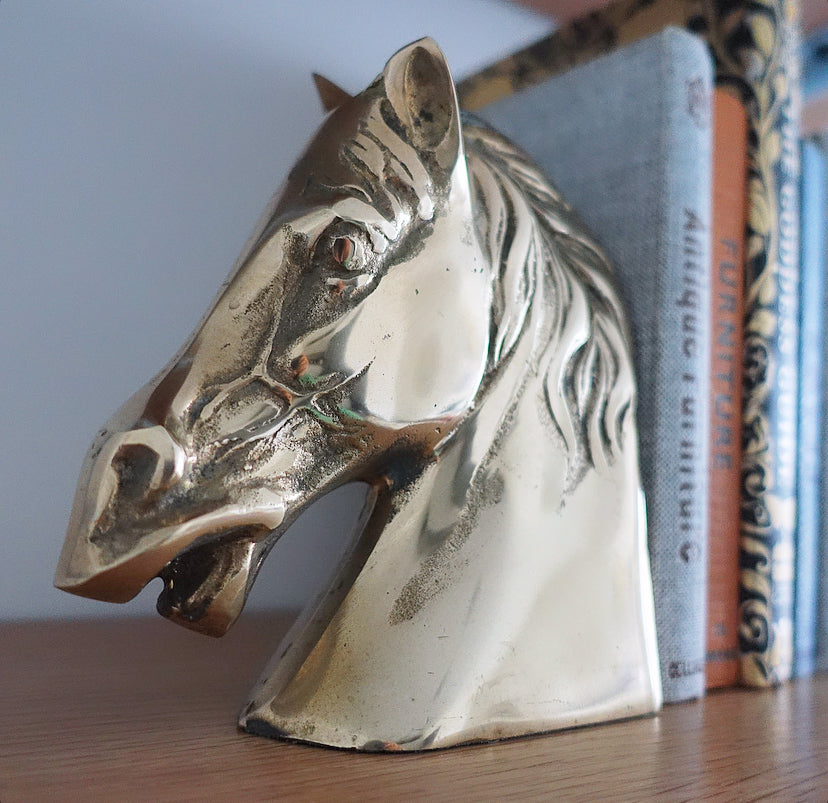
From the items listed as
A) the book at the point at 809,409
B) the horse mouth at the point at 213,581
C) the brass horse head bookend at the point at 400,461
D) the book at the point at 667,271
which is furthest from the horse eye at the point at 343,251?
the book at the point at 809,409

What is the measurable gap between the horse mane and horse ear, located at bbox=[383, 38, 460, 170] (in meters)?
0.04

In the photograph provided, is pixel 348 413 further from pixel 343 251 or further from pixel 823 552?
pixel 823 552

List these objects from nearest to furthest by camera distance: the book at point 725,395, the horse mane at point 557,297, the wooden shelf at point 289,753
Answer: the wooden shelf at point 289,753
the horse mane at point 557,297
the book at point 725,395

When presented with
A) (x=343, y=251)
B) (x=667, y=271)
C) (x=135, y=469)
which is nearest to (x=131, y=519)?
(x=135, y=469)

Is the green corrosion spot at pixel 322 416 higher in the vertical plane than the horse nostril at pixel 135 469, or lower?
higher

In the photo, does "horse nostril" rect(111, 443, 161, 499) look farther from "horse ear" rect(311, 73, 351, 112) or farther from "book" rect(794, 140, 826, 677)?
"book" rect(794, 140, 826, 677)

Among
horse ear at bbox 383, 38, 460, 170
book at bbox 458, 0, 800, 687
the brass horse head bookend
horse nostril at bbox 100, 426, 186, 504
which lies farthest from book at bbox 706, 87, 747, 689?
horse nostril at bbox 100, 426, 186, 504

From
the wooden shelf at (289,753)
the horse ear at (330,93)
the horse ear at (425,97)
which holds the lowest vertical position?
the wooden shelf at (289,753)

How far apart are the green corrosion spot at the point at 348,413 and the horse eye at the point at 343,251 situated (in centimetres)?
5

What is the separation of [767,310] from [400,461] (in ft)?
0.92

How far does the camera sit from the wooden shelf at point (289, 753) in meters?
0.27

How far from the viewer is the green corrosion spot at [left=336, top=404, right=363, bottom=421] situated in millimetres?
322

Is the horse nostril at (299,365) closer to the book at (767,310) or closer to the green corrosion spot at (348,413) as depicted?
the green corrosion spot at (348,413)

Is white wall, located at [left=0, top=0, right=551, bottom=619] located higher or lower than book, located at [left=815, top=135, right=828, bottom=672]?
higher
